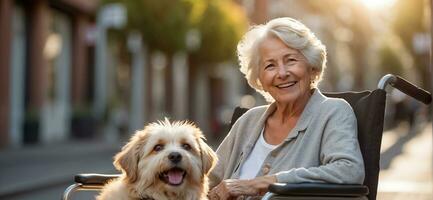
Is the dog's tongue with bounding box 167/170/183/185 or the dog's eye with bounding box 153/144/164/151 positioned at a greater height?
the dog's eye with bounding box 153/144/164/151

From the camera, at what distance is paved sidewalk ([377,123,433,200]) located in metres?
10.1

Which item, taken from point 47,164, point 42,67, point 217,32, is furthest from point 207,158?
point 217,32

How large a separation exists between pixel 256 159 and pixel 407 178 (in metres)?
9.20

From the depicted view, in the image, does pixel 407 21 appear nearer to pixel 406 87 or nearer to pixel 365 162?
pixel 406 87

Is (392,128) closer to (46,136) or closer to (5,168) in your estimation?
(46,136)

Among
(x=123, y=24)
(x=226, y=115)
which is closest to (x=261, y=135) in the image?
(x=123, y=24)

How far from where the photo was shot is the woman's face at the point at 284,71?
5.06 m

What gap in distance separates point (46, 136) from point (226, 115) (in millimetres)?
8914

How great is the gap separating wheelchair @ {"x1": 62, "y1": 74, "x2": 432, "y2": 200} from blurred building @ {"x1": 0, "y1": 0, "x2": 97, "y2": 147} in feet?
58.3

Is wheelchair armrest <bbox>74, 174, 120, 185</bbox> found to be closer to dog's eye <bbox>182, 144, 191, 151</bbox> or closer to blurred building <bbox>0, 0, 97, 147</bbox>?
dog's eye <bbox>182, 144, 191, 151</bbox>

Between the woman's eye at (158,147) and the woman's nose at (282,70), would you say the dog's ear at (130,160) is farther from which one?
the woman's nose at (282,70)

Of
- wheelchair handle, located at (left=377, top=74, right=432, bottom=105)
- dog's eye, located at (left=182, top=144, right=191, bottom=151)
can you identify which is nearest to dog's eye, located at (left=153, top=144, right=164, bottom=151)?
dog's eye, located at (left=182, top=144, right=191, bottom=151)

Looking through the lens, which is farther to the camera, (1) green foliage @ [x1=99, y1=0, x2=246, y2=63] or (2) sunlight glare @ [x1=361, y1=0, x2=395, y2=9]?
(2) sunlight glare @ [x1=361, y1=0, x2=395, y2=9]

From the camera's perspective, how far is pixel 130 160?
4.70 metres
